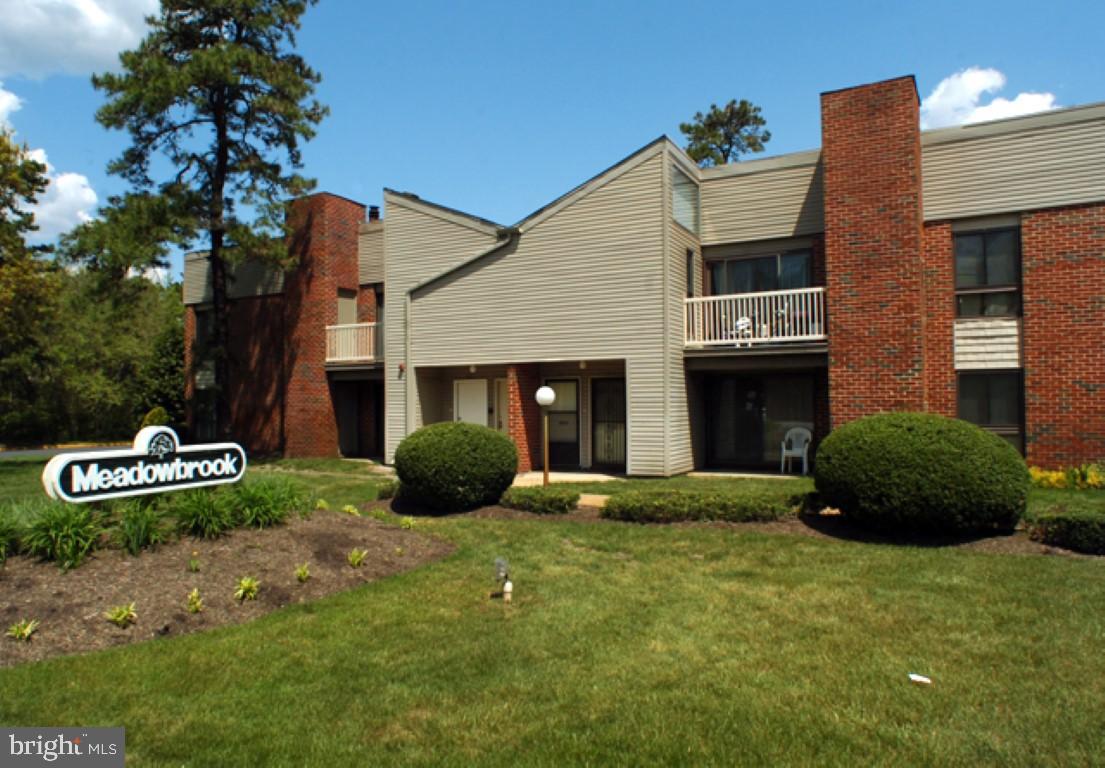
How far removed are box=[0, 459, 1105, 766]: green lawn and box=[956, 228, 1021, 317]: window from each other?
25.0 ft

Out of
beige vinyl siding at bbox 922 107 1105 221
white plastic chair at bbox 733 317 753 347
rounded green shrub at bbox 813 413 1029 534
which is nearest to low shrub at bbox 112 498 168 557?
rounded green shrub at bbox 813 413 1029 534

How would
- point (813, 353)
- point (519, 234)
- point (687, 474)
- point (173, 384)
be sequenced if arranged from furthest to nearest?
1. point (173, 384)
2. point (519, 234)
3. point (687, 474)
4. point (813, 353)

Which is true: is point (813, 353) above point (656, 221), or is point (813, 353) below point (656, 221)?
below

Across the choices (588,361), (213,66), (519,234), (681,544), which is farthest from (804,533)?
(213,66)

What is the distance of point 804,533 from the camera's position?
365 inches

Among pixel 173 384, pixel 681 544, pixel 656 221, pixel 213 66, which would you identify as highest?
pixel 213 66

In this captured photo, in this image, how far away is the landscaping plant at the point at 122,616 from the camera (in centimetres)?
565

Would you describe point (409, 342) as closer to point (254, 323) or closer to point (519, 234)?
point (519, 234)

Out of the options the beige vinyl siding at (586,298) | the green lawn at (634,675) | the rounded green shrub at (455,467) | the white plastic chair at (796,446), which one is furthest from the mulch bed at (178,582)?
the white plastic chair at (796,446)

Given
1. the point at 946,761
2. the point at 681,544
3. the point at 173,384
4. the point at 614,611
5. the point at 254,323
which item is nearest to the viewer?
the point at 946,761

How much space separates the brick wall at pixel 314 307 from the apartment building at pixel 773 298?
54.0 inches

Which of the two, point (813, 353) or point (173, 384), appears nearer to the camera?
point (813, 353)

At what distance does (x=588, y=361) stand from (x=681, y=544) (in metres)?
7.59

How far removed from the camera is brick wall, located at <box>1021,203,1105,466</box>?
506 inches
